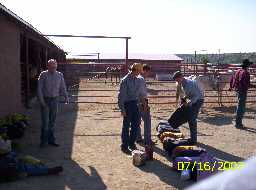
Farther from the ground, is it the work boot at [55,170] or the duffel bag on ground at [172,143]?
the duffel bag on ground at [172,143]

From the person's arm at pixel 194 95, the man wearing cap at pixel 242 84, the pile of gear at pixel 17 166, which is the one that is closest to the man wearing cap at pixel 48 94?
the pile of gear at pixel 17 166

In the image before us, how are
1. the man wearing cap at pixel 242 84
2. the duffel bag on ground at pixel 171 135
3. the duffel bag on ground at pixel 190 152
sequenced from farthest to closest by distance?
the man wearing cap at pixel 242 84, the duffel bag on ground at pixel 171 135, the duffel bag on ground at pixel 190 152

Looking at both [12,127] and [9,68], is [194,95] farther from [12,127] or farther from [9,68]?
[9,68]

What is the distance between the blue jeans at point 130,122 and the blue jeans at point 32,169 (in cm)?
198

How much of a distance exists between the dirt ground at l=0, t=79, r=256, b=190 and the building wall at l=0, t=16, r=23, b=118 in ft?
2.55

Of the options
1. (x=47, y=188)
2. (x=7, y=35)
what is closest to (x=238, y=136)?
(x=47, y=188)

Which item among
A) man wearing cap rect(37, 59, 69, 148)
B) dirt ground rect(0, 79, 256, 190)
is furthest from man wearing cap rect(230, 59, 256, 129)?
man wearing cap rect(37, 59, 69, 148)

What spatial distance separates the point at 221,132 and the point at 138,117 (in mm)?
2856

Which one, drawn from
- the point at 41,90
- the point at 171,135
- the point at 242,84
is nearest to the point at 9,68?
the point at 41,90

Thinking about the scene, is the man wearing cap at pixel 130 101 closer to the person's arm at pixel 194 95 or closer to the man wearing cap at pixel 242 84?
the person's arm at pixel 194 95

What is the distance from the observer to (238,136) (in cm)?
912

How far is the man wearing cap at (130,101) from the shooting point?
7289mm

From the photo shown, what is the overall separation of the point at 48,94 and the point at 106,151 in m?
1.49

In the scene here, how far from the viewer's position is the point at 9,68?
32.0ft
